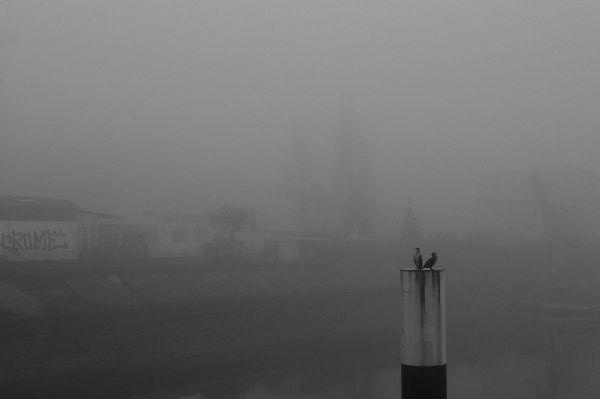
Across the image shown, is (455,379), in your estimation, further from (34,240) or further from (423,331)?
(34,240)

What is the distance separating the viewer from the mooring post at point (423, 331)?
8.22 meters

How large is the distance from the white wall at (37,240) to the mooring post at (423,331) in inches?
1420

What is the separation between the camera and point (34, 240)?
4181 centimetres

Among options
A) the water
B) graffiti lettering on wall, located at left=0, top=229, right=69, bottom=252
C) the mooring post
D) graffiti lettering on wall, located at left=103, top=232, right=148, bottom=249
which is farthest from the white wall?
the mooring post

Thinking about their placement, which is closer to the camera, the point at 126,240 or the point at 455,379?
the point at 455,379

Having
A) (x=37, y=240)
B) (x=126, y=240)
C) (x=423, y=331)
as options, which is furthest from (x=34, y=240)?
(x=423, y=331)

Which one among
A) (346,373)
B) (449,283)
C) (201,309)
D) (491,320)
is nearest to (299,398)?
(346,373)

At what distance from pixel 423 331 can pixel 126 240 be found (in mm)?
43335

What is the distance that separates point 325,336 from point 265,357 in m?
6.21

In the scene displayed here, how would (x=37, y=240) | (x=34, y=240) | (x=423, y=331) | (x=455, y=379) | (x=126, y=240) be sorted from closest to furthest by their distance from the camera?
(x=423, y=331), (x=455, y=379), (x=34, y=240), (x=37, y=240), (x=126, y=240)

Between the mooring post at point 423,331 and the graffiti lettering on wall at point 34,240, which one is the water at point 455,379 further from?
the graffiti lettering on wall at point 34,240

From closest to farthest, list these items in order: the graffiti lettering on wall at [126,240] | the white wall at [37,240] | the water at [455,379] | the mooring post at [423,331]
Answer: the mooring post at [423,331] → the water at [455,379] → the white wall at [37,240] → the graffiti lettering on wall at [126,240]

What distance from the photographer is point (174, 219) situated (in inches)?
2094

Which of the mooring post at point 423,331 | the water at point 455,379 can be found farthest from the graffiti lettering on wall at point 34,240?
the mooring post at point 423,331
